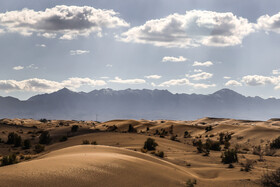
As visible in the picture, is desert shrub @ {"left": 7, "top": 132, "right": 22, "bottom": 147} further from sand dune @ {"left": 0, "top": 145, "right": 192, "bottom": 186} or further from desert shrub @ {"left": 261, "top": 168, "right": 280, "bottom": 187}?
desert shrub @ {"left": 261, "top": 168, "right": 280, "bottom": 187}

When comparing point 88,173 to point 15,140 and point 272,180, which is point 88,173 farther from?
point 15,140

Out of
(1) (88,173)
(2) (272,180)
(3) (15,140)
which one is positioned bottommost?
(3) (15,140)

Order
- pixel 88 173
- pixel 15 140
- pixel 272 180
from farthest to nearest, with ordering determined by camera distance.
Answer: pixel 15 140 < pixel 272 180 < pixel 88 173

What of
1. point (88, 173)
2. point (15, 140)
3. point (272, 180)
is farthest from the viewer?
point (15, 140)

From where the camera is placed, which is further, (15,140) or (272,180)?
(15,140)

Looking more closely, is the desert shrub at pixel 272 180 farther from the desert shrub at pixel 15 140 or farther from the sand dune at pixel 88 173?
the desert shrub at pixel 15 140

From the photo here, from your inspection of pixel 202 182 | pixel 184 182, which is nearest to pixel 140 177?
pixel 184 182

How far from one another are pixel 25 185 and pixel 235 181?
30.0 feet

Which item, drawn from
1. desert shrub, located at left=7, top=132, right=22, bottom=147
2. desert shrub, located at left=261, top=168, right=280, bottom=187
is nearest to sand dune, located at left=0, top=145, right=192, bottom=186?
desert shrub, located at left=261, top=168, right=280, bottom=187

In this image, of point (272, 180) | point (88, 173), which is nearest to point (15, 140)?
point (88, 173)

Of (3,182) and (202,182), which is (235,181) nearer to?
(202,182)

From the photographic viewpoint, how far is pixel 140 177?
1066 cm

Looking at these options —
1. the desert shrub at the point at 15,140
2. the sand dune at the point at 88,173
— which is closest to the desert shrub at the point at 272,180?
the sand dune at the point at 88,173

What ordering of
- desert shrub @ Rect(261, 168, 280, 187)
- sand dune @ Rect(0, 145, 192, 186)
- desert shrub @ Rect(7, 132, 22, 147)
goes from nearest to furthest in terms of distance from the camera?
1. sand dune @ Rect(0, 145, 192, 186)
2. desert shrub @ Rect(261, 168, 280, 187)
3. desert shrub @ Rect(7, 132, 22, 147)
